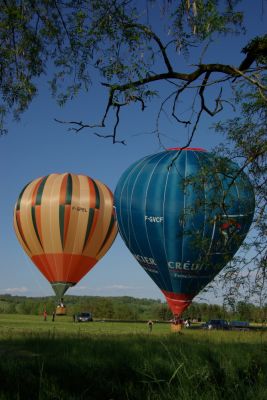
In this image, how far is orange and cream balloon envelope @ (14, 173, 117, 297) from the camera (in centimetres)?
4128

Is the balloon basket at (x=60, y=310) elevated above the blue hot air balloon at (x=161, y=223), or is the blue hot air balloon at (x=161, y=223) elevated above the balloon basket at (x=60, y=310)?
the blue hot air balloon at (x=161, y=223)

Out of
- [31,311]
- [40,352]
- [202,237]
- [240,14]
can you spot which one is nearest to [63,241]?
[40,352]

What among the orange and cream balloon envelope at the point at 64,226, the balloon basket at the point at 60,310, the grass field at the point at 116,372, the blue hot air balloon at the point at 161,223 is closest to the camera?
the grass field at the point at 116,372

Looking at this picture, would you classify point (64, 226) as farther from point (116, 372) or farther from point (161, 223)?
point (116, 372)

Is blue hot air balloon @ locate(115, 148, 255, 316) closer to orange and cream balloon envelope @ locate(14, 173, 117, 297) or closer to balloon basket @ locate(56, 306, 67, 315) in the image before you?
orange and cream balloon envelope @ locate(14, 173, 117, 297)

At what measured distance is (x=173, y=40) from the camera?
773 centimetres

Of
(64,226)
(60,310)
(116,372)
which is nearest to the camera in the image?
(116,372)

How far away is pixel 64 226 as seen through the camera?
41.2 meters

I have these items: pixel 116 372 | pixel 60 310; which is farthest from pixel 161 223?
pixel 60 310

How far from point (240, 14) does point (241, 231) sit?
12.6ft

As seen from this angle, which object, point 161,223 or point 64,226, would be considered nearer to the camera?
point 161,223

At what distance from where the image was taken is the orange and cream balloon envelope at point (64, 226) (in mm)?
41281

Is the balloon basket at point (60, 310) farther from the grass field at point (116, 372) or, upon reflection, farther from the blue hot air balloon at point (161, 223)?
the grass field at point (116, 372)

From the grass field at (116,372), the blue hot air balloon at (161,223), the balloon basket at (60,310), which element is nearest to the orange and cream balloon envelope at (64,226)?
the balloon basket at (60,310)
